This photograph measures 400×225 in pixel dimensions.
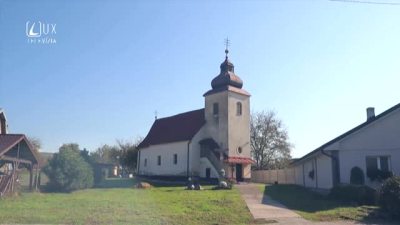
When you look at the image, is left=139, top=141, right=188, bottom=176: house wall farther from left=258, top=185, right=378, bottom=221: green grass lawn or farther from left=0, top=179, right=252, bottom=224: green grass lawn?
left=0, top=179, right=252, bottom=224: green grass lawn

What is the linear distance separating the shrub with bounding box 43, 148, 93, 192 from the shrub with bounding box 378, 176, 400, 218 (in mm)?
19267

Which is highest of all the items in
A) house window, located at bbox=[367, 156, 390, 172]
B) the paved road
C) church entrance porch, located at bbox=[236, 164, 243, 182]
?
house window, located at bbox=[367, 156, 390, 172]

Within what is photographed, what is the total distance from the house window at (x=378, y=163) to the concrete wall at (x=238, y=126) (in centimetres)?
1501

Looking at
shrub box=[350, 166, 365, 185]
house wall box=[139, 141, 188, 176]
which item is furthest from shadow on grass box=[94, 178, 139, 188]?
shrub box=[350, 166, 365, 185]

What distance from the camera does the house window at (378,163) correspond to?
21.8 metres

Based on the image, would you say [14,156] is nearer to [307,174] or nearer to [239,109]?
[239,109]

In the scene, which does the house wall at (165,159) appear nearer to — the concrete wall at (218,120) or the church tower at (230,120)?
the concrete wall at (218,120)

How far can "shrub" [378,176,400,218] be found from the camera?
14.6 m

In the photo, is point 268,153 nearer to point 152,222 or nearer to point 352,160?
point 352,160

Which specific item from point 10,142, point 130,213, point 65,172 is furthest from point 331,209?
point 10,142

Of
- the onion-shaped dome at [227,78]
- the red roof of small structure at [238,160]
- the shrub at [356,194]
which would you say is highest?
the onion-shaped dome at [227,78]

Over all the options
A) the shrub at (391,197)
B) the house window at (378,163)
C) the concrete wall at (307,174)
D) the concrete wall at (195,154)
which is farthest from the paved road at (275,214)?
the concrete wall at (195,154)

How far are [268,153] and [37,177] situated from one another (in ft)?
105

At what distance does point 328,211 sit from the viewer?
16.2 m
